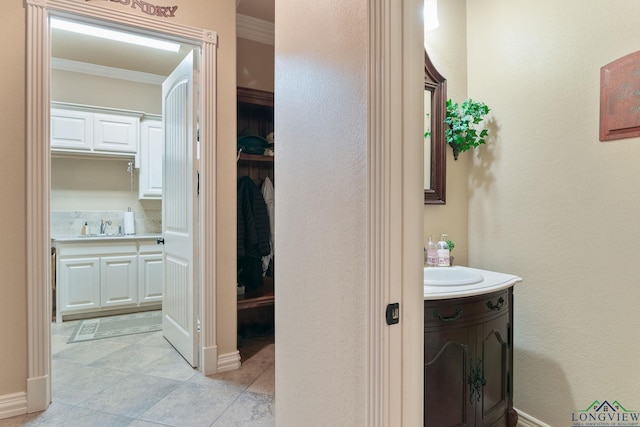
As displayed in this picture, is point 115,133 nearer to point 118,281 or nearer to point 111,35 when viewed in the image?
point 111,35

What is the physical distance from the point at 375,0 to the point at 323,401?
1146 mm

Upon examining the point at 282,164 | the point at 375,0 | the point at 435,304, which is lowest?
the point at 435,304

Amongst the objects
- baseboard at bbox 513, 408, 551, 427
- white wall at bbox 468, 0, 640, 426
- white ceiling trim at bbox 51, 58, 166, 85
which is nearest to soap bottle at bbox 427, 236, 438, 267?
white wall at bbox 468, 0, 640, 426

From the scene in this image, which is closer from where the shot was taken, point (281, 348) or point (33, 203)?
point (281, 348)

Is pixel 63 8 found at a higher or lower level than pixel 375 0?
higher

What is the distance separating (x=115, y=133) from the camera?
409cm

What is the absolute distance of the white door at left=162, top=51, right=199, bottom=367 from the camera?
246 centimetres

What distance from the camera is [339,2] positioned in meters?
1.02

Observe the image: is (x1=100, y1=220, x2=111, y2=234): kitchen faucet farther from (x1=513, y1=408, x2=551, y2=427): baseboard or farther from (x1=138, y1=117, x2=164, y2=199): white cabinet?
(x1=513, y1=408, x2=551, y2=427): baseboard

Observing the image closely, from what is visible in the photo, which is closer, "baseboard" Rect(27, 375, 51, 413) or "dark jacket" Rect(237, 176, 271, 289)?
"baseboard" Rect(27, 375, 51, 413)

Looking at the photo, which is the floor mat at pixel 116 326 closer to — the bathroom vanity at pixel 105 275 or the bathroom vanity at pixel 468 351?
the bathroom vanity at pixel 105 275

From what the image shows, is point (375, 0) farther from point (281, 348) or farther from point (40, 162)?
point (40, 162)

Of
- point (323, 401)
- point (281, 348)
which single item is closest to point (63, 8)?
point (281, 348)

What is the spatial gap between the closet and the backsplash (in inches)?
78.0
